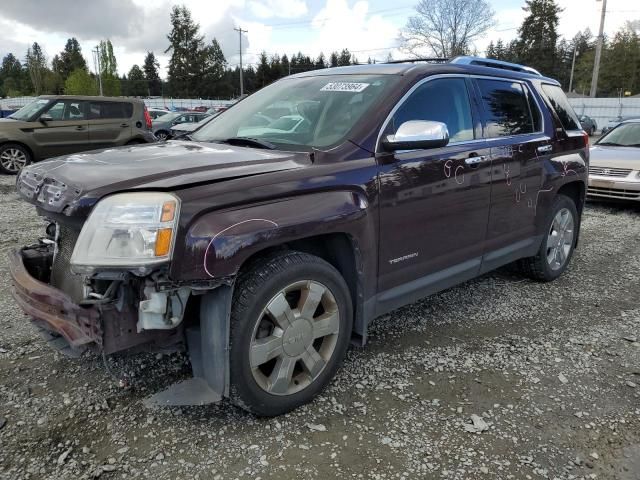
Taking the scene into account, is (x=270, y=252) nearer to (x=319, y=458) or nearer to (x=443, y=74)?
(x=319, y=458)

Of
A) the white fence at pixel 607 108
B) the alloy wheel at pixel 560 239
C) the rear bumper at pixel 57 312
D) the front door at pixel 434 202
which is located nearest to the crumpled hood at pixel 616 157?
the alloy wheel at pixel 560 239

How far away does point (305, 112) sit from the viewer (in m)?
3.26

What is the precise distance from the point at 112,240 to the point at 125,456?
1036 mm

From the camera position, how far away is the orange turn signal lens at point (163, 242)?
209 centimetres

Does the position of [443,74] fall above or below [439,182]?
above

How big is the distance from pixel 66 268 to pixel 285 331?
47.1 inches

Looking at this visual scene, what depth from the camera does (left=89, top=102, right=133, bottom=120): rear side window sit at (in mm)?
11695

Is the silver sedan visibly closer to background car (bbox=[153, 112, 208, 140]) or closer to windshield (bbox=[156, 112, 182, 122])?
background car (bbox=[153, 112, 208, 140])

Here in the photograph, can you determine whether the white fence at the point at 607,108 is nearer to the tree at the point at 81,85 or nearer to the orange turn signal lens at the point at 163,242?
the orange turn signal lens at the point at 163,242

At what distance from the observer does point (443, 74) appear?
11.1ft

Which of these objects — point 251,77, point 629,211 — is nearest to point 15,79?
point 251,77

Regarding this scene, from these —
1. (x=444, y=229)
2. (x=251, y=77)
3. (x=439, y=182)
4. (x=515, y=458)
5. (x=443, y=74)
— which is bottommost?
(x=515, y=458)

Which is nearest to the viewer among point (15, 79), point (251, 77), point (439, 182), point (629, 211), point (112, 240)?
point (112, 240)

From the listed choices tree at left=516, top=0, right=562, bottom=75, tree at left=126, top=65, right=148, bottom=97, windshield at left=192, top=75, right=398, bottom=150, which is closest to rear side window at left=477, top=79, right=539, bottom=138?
windshield at left=192, top=75, right=398, bottom=150
